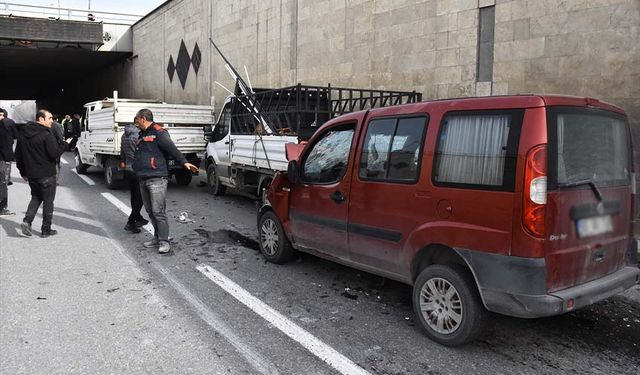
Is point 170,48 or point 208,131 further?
point 170,48

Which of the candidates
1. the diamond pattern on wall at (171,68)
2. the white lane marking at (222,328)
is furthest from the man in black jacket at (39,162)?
the diamond pattern on wall at (171,68)

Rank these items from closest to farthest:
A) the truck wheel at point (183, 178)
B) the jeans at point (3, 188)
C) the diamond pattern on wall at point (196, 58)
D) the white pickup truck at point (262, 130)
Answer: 1. the white pickup truck at point (262, 130)
2. the jeans at point (3, 188)
3. the truck wheel at point (183, 178)
4. the diamond pattern on wall at point (196, 58)

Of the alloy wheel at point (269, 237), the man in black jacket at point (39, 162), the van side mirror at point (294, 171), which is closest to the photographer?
the van side mirror at point (294, 171)

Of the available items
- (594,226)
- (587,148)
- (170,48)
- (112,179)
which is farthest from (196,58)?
(594,226)

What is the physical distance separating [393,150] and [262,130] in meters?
5.20

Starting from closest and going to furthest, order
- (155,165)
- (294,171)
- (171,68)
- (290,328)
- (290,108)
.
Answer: (290,328), (294,171), (155,165), (290,108), (171,68)

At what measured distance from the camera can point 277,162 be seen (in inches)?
322

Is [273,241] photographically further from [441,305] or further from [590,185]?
[590,185]

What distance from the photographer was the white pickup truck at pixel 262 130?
855 centimetres

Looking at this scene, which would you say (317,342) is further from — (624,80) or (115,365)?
(624,80)

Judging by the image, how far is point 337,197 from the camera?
15.6ft

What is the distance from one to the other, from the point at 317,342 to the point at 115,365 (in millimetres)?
1377

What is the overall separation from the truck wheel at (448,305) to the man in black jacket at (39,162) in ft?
18.2

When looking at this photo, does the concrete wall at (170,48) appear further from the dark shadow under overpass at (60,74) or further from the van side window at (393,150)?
the van side window at (393,150)
